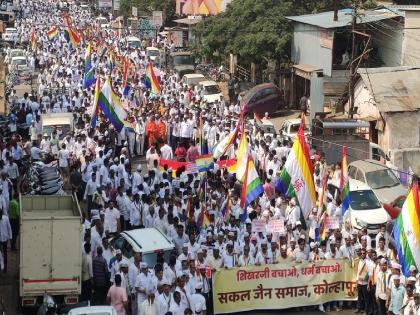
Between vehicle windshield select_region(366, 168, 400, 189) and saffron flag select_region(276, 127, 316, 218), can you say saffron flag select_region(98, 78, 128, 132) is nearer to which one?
vehicle windshield select_region(366, 168, 400, 189)

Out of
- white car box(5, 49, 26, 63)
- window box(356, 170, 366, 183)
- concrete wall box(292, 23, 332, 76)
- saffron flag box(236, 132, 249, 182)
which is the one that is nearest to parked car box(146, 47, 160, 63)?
white car box(5, 49, 26, 63)

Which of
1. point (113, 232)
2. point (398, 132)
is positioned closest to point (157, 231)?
point (113, 232)

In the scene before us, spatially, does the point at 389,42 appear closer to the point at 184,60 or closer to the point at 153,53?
the point at 184,60

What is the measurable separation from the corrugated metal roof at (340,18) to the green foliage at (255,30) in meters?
0.69

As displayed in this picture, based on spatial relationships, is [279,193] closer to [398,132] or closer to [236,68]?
[398,132]

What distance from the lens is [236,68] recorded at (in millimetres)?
45469

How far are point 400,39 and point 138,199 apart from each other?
761 inches

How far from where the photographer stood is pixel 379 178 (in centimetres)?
2356

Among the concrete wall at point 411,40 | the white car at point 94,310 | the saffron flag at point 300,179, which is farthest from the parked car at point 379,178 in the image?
the concrete wall at point 411,40

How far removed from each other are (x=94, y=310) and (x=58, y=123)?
45.3ft

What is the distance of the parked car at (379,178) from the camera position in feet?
74.9

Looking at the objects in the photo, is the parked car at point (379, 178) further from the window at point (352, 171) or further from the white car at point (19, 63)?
the white car at point (19, 63)

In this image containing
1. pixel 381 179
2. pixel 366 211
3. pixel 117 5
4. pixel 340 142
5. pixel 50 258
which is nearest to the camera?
pixel 50 258

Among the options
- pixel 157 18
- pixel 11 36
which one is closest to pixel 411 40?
pixel 157 18
